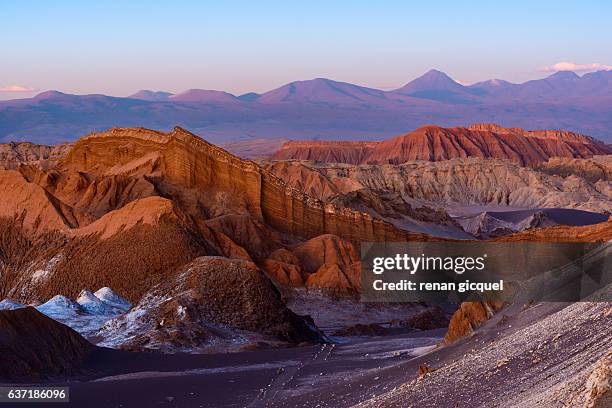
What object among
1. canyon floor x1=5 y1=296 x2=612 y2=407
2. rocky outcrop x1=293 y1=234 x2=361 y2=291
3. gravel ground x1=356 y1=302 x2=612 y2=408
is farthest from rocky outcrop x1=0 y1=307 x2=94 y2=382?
rocky outcrop x1=293 y1=234 x2=361 y2=291

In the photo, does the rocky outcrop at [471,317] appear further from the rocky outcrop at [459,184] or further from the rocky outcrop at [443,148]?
the rocky outcrop at [443,148]

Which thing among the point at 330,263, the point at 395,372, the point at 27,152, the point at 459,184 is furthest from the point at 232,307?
the point at 27,152

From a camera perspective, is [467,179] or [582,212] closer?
[582,212]

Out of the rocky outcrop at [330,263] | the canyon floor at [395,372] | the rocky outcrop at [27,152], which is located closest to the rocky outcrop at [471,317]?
the canyon floor at [395,372]

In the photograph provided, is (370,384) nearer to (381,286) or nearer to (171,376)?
(171,376)

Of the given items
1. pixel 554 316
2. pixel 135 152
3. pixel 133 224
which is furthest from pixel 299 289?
pixel 554 316

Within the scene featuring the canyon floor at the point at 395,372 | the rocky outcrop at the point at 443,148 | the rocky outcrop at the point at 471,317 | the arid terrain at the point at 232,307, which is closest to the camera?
the canyon floor at the point at 395,372

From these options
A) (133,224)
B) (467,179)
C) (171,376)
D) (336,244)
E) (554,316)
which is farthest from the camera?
(467,179)
